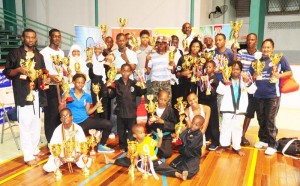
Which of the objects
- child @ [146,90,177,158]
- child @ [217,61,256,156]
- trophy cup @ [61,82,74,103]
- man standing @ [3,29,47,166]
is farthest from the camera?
child @ [217,61,256,156]

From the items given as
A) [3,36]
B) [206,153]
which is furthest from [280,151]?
[3,36]

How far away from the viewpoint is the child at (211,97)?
5.00 meters

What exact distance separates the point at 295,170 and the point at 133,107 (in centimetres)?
272

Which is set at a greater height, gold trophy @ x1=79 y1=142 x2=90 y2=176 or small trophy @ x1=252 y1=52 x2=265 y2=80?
small trophy @ x1=252 y1=52 x2=265 y2=80

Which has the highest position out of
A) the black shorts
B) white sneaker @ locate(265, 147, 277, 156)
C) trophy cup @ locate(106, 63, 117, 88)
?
trophy cup @ locate(106, 63, 117, 88)

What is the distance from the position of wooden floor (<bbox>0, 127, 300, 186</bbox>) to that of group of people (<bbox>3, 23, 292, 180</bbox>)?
17cm

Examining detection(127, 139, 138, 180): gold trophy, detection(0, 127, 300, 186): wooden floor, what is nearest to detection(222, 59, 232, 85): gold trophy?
detection(0, 127, 300, 186): wooden floor

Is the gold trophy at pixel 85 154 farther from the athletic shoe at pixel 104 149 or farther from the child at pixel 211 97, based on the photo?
the child at pixel 211 97

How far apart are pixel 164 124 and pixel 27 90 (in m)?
2.15

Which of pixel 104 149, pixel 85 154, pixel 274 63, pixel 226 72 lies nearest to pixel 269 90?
pixel 274 63

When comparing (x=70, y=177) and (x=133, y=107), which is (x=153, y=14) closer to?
(x=133, y=107)

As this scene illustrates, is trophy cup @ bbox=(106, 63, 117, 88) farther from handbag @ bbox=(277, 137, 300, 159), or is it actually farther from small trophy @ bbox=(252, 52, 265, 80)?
handbag @ bbox=(277, 137, 300, 159)

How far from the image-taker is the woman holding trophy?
192 inches

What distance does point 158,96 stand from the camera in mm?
4910
